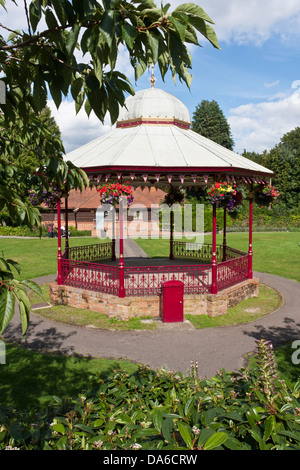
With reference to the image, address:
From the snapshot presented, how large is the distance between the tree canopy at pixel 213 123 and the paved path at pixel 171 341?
41.0 metres

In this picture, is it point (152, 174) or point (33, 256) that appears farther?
point (33, 256)

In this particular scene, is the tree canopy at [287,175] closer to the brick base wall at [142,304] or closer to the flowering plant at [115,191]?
the brick base wall at [142,304]

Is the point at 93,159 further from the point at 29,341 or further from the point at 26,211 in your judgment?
the point at 26,211

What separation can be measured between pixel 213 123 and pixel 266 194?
3842cm

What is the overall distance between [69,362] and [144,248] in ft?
64.1

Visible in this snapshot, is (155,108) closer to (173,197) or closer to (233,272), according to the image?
(173,197)

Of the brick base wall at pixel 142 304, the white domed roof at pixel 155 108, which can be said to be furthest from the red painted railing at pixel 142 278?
the white domed roof at pixel 155 108

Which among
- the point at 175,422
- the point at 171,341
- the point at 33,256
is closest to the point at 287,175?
the point at 33,256

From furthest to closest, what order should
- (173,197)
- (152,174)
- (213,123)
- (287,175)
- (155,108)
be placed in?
1. (287,175)
2. (213,123)
3. (173,197)
4. (155,108)
5. (152,174)

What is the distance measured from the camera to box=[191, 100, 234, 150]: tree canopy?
155ft

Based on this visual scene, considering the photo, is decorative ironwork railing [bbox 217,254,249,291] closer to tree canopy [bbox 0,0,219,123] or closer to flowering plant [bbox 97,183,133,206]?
flowering plant [bbox 97,183,133,206]

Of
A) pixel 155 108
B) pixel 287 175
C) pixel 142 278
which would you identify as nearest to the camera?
pixel 142 278

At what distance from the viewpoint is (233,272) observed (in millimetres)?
12812
